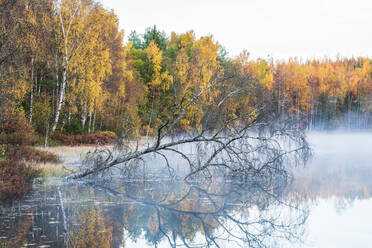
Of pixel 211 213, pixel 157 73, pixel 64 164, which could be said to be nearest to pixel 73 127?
pixel 64 164

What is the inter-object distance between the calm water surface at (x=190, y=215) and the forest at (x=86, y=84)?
199cm

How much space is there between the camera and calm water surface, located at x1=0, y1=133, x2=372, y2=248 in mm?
7824

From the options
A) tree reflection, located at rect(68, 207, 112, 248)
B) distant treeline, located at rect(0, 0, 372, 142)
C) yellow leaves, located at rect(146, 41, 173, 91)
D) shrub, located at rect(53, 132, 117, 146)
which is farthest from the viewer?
yellow leaves, located at rect(146, 41, 173, 91)

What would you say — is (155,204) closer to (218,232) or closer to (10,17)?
(218,232)

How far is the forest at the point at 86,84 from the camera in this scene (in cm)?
1365

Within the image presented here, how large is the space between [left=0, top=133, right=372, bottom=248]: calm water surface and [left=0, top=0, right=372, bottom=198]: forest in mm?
1986

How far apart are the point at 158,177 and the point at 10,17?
24.4ft

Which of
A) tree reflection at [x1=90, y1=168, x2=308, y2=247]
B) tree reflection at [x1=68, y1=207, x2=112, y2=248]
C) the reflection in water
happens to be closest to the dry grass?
the reflection in water

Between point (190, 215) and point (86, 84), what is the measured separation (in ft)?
57.9

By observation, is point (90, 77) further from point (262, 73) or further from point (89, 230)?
point (262, 73)

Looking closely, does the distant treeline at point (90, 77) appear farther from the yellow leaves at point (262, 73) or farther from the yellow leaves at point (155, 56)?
the yellow leaves at point (262, 73)

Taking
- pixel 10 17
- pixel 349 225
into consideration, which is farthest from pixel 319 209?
pixel 10 17

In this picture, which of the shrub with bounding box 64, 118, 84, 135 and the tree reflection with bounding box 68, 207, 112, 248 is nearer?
the tree reflection with bounding box 68, 207, 112, 248

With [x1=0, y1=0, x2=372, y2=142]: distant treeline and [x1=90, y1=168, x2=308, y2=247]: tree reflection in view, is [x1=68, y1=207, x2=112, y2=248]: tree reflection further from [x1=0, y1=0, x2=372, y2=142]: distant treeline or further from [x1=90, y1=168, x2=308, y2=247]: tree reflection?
[x1=0, y1=0, x2=372, y2=142]: distant treeline
